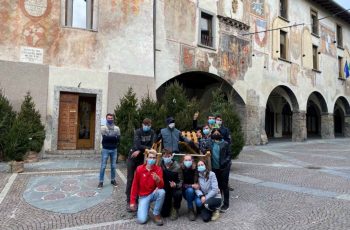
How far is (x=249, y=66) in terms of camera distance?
17734 mm

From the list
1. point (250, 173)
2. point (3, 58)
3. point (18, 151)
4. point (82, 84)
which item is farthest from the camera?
point (82, 84)

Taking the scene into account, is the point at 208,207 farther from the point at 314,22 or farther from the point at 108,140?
the point at 314,22

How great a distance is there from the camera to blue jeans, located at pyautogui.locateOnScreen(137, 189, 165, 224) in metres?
5.02

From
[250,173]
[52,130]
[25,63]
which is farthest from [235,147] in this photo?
[25,63]

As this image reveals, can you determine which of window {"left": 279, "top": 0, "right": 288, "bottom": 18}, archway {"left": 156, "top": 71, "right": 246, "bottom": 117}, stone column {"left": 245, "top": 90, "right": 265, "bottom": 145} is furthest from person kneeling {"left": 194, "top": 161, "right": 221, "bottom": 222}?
window {"left": 279, "top": 0, "right": 288, "bottom": 18}

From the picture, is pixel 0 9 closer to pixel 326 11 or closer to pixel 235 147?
pixel 235 147

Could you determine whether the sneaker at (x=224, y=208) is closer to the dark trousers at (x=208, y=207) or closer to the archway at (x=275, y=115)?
the dark trousers at (x=208, y=207)

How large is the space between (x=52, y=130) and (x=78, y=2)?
5041 millimetres

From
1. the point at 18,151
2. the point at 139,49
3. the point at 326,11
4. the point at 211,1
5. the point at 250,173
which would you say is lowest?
the point at 250,173

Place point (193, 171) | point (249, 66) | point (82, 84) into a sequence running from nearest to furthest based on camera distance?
point (193, 171) → point (82, 84) → point (249, 66)

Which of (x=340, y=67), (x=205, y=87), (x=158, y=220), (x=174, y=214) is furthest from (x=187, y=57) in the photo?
(x=340, y=67)

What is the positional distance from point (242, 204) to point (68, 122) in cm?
800

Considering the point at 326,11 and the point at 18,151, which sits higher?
the point at 326,11

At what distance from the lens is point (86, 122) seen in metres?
12.5
